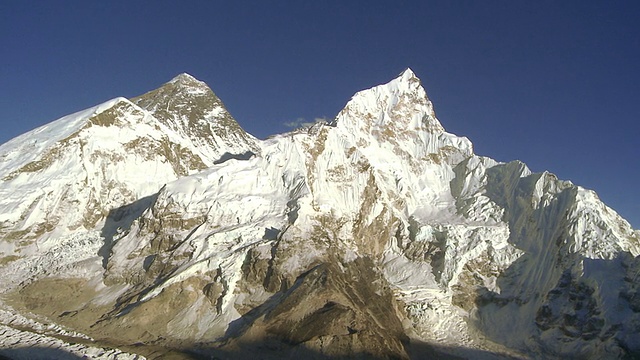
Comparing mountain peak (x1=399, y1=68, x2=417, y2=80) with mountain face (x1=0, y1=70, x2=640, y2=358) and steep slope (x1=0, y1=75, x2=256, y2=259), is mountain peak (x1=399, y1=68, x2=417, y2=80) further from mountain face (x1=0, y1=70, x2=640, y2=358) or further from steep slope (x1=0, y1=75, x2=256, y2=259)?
steep slope (x1=0, y1=75, x2=256, y2=259)

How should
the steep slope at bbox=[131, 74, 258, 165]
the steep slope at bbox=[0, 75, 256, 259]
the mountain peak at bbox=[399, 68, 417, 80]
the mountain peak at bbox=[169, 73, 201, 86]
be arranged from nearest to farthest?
the steep slope at bbox=[0, 75, 256, 259], the mountain peak at bbox=[399, 68, 417, 80], the steep slope at bbox=[131, 74, 258, 165], the mountain peak at bbox=[169, 73, 201, 86]

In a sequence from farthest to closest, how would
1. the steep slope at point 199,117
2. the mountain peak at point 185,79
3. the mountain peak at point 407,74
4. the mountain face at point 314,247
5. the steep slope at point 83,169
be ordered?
the mountain peak at point 185,79
the steep slope at point 199,117
the mountain peak at point 407,74
the steep slope at point 83,169
the mountain face at point 314,247

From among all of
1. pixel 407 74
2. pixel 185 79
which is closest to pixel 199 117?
pixel 185 79

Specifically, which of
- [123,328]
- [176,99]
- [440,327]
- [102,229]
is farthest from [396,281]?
[176,99]

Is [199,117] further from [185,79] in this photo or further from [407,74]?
[407,74]

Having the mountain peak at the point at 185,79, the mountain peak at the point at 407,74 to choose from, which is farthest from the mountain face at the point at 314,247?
the mountain peak at the point at 185,79

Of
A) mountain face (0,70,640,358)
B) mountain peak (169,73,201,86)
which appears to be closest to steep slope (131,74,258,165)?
mountain peak (169,73,201,86)

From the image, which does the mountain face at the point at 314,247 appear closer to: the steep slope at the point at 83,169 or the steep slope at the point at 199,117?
the steep slope at the point at 83,169

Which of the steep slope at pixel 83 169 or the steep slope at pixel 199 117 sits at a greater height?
the steep slope at pixel 199 117
